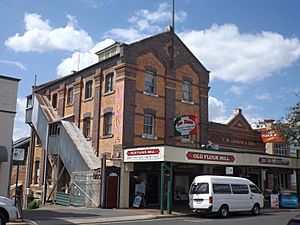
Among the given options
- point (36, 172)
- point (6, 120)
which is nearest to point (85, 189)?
point (6, 120)

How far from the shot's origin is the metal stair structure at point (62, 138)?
2683 cm

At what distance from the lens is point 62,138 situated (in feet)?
96.2

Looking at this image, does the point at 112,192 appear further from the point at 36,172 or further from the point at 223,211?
→ the point at 36,172

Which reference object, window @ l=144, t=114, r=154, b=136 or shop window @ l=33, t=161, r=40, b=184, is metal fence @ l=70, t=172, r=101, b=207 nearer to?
window @ l=144, t=114, r=154, b=136

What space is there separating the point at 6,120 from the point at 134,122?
9.79m

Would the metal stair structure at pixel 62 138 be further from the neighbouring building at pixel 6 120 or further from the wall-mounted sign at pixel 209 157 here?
the neighbouring building at pixel 6 120

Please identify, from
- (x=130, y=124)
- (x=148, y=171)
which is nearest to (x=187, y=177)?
(x=148, y=171)

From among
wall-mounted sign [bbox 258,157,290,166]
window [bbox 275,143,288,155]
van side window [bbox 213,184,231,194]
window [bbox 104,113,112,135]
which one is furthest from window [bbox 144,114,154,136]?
window [bbox 275,143,288,155]

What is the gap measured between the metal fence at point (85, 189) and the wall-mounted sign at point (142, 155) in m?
2.17

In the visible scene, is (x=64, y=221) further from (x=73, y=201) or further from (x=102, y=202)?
(x=73, y=201)

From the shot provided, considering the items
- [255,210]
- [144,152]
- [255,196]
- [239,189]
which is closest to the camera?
[239,189]

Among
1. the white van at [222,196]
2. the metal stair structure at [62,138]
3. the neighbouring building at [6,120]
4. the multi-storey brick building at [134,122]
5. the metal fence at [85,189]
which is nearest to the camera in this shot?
the neighbouring building at [6,120]

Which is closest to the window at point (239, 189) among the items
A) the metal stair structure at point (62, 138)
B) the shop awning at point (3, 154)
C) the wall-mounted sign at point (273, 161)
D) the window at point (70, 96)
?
the wall-mounted sign at point (273, 161)

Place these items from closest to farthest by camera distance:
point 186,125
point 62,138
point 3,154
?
point 3,154 < point 186,125 < point 62,138
